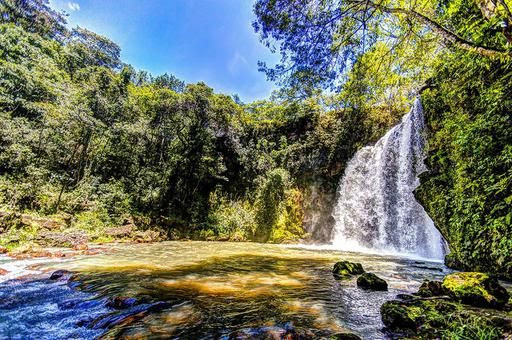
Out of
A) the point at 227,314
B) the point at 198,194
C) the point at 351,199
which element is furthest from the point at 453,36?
the point at 198,194

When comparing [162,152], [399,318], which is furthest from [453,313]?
[162,152]

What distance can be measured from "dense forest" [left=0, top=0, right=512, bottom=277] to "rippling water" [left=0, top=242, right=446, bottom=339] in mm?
3367

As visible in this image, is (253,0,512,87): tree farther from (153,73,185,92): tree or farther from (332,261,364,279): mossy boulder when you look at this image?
(153,73,185,92): tree

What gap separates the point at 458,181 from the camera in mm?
6336

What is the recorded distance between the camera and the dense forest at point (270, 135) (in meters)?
5.73

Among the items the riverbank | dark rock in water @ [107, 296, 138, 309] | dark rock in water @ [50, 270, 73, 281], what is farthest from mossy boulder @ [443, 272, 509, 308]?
dark rock in water @ [50, 270, 73, 281]

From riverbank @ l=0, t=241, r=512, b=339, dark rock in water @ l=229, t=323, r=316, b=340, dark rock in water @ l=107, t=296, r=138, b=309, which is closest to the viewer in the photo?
dark rock in water @ l=229, t=323, r=316, b=340

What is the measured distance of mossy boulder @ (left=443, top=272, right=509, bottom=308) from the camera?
10.2 ft

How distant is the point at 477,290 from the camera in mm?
3211

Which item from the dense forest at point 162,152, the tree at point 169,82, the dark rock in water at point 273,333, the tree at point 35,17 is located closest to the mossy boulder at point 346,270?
the dark rock in water at point 273,333

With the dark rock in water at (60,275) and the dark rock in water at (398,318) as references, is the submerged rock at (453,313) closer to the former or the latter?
the dark rock in water at (398,318)

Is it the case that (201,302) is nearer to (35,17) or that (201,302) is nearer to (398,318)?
(398,318)

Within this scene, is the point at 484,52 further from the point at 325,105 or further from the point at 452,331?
the point at 325,105

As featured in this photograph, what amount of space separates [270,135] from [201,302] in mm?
18464
